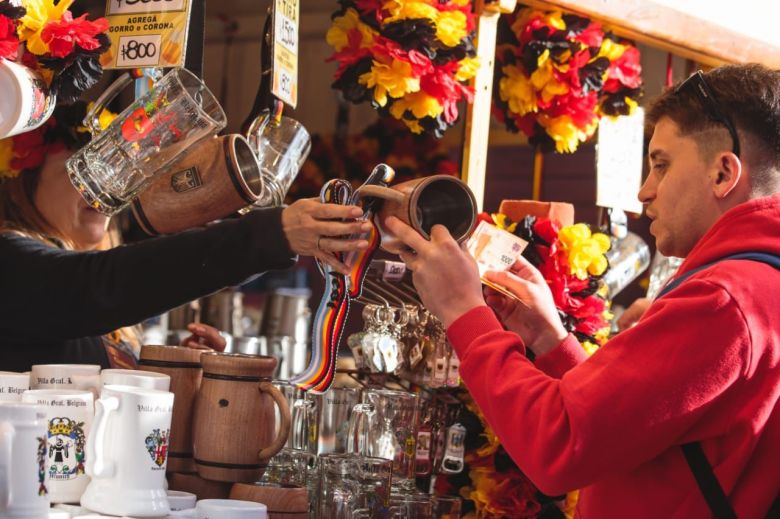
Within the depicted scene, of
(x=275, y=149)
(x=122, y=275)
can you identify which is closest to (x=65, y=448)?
(x=122, y=275)

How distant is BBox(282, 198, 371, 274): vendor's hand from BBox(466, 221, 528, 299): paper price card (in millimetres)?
338

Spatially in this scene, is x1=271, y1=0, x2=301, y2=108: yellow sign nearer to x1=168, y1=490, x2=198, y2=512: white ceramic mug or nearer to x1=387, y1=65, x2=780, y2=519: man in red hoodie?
x1=387, y1=65, x2=780, y2=519: man in red hoodie

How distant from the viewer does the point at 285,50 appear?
207 cm

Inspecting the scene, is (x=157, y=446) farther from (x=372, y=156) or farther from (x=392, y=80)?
(x=372, y=156)

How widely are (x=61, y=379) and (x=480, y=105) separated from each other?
1.32 meters

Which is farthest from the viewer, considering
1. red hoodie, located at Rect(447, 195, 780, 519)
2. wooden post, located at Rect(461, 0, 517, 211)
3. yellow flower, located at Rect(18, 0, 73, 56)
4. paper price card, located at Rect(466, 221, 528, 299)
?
wooden post, located at Rect(461, 0, 517, 211)

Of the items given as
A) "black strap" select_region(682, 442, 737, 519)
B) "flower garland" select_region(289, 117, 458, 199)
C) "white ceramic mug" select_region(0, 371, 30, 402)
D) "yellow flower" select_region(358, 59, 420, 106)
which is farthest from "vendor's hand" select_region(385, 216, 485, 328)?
"flower garland" select_region(289, 117, 458, 199)

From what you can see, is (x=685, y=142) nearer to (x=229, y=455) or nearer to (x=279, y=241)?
(x=279, y=241)

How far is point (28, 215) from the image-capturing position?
2.39m

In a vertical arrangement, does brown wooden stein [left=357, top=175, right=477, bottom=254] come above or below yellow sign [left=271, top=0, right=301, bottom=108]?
below

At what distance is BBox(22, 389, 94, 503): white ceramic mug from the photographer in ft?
A: 4.75

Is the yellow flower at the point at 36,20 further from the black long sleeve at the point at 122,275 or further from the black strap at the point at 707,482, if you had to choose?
the black strap at the point at 707,482

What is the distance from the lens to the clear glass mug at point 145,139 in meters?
1.78

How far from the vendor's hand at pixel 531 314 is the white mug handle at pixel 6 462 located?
0.99 metres
